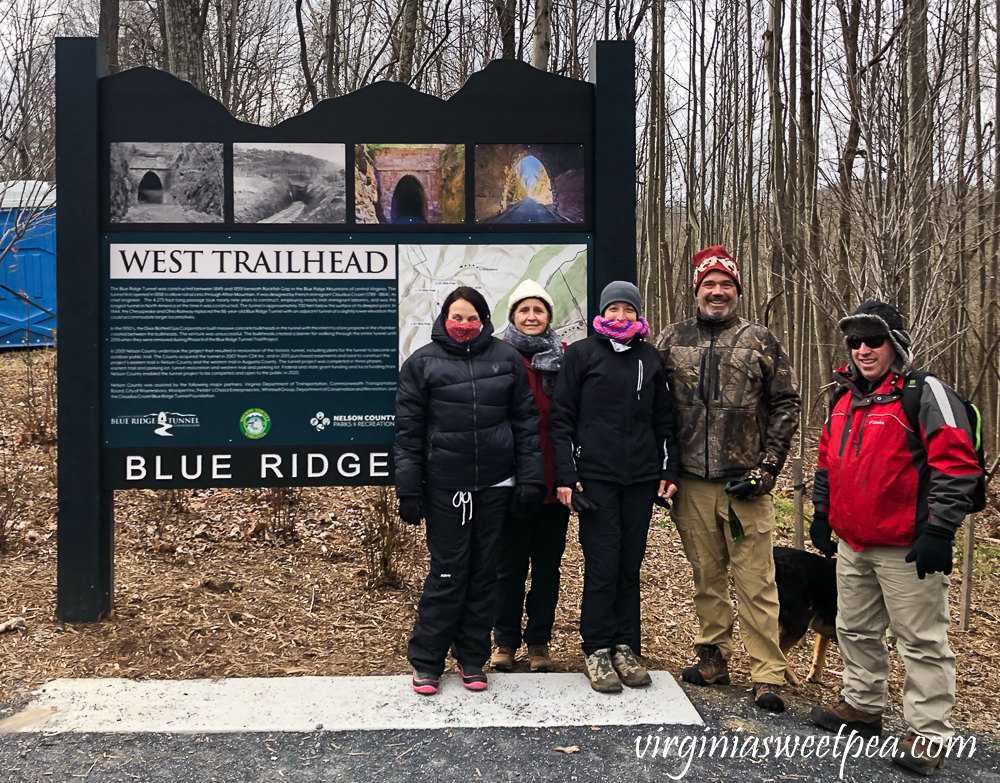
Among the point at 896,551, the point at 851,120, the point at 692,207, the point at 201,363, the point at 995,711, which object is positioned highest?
the point at 692,207

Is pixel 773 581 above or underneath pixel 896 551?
underneath

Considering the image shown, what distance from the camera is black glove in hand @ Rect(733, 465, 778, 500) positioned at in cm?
408

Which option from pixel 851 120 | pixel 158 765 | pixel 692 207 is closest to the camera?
pixel 158 765

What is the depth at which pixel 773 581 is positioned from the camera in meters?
4.23

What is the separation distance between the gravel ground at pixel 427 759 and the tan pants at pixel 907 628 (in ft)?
0.95

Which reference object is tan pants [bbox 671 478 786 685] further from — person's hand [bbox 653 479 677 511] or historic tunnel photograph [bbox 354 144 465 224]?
historic tunnel photograph [bbox 354 144 465 224]

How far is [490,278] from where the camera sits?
4.92 m

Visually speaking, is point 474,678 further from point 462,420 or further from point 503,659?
point 462,420

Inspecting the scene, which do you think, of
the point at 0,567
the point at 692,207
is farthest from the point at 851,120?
the point at 692,207

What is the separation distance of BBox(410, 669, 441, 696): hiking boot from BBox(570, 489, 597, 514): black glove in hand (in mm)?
1085

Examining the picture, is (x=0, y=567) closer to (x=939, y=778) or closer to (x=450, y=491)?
(x=450, y=491)

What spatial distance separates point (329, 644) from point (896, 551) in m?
3.18

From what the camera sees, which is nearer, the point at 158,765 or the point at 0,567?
the point at 158,765

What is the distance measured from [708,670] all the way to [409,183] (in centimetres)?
317
